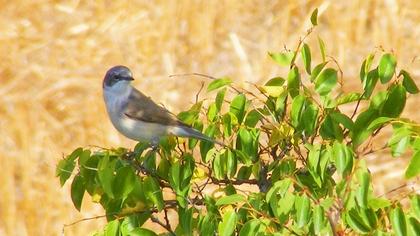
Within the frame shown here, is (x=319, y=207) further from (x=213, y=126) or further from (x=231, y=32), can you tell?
(x=231, y=32)

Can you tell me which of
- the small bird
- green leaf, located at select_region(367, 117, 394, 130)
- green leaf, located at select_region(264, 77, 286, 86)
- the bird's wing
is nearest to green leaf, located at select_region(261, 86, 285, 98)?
green leaf, located at select_region(264, 77, 286, 86)

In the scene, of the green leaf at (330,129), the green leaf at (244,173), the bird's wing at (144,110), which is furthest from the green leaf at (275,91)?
the bird's wing at (144,110)

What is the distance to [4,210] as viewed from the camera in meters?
8.49

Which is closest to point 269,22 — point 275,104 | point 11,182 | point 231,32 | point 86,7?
point 231,32

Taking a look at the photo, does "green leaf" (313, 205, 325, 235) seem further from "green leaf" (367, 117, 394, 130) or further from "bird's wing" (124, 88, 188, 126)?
"bird's wing" (124, 88, 188, 126)

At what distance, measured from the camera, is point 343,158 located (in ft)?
9.54

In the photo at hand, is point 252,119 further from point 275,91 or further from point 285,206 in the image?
point 285,206

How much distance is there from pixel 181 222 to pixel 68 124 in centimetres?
592

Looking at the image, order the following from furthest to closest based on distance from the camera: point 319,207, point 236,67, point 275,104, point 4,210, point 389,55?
point 236,67
point 4,210
point 275,104
point 389,55
point 319,207

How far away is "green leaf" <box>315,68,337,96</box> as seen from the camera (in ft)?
10.5

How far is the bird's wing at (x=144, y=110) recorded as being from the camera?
477 centimetres

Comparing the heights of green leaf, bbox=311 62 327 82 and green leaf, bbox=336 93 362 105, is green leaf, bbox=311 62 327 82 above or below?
above

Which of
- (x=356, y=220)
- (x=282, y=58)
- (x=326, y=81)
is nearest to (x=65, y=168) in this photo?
(x=282, y=58)

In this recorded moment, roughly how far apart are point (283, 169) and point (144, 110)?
186 centimetres
